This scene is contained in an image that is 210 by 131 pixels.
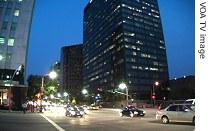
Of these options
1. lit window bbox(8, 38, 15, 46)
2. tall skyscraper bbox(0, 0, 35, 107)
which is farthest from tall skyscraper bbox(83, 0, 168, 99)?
lit window bbox(8, 38, 15, 46)

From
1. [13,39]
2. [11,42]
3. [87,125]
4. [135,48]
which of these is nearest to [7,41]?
[11,42]

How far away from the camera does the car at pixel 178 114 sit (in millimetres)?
29125

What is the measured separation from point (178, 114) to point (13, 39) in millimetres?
50030

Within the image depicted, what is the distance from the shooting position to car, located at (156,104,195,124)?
2912 cm

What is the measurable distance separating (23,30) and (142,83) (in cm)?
11195

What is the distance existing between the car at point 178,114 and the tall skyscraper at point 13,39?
42.2 metres

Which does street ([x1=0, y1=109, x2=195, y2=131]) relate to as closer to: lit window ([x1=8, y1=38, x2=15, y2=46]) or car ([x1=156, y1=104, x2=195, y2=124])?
car ([x1=156, y1=104, x2=195, y2=124])

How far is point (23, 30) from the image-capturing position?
74.2 m

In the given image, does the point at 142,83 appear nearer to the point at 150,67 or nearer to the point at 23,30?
the point at 150,67

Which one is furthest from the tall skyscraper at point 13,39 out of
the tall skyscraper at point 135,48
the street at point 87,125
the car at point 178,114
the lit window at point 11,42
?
the tall skyscraper at point 135,48

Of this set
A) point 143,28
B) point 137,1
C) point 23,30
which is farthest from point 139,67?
point 23,30

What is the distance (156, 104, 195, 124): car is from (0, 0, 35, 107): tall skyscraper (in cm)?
4224

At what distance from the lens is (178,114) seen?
98.9ft
